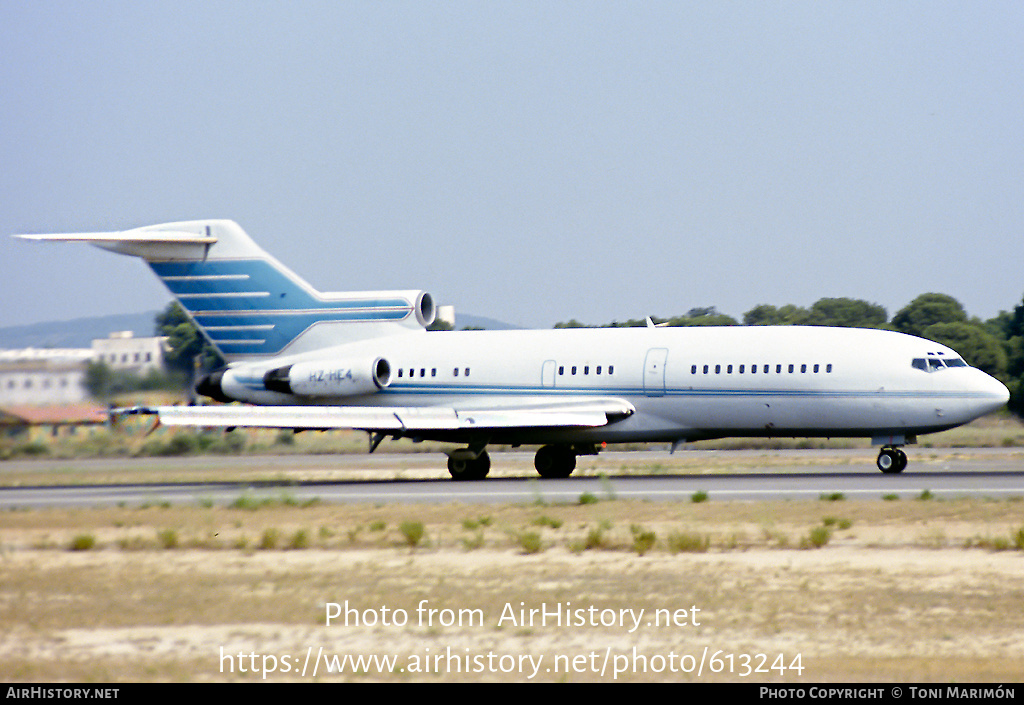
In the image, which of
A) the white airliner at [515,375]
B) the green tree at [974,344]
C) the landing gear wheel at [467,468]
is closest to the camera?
the white airliner at [515,375]

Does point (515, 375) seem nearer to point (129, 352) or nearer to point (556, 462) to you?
point (556, 462)

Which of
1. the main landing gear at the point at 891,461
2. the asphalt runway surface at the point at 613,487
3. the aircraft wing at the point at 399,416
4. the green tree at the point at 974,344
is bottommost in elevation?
the asphalt runway surface at the point at 613,487

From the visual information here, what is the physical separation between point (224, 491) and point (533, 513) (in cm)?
1052

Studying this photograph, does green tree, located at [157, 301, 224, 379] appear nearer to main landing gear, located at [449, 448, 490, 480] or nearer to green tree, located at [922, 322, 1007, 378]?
main landing gear, located at [449, 448, 490, 480]

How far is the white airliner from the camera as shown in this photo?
32.4 metres

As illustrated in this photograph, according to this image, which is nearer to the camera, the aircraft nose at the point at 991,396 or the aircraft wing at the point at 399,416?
the aircraft nose at the point at 991,396

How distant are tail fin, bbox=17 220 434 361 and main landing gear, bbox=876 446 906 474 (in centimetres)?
1452

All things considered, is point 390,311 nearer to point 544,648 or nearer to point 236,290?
point 236,290

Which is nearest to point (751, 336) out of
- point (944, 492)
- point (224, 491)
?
point (944, 492)

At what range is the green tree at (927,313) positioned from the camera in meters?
89.9

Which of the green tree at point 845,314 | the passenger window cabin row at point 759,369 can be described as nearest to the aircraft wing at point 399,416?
the passenger window cabin row at point 759,369

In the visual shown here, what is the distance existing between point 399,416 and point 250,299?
29.6ft

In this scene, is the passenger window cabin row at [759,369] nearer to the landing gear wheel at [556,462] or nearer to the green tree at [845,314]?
the landing gear wheel at [556,462]

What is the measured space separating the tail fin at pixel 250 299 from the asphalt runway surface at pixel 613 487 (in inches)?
174
